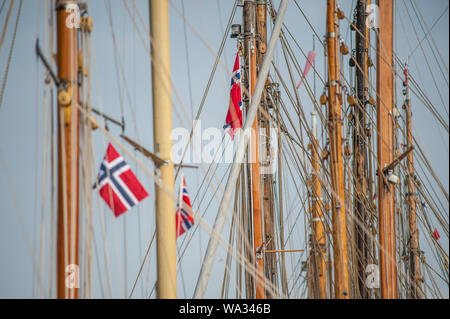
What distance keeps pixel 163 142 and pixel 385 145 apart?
607 cm

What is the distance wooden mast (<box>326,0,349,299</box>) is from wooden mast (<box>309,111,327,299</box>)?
820 millimetres

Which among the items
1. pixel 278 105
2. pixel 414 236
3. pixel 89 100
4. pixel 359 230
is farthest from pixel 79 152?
pixel 414 236

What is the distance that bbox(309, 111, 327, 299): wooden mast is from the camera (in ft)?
58.4

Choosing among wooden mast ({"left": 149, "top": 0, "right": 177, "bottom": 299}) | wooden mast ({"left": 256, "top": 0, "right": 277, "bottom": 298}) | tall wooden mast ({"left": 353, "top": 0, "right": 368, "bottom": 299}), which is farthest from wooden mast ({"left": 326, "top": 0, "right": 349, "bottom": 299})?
tall wooden mast ({"left": 353, "top": 0, "right": 368, "bottom": 299})

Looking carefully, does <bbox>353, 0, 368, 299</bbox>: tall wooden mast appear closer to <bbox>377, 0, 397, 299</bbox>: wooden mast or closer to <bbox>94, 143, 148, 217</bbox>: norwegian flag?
<bbox>377, 0, 397, 299</bbox>: wooden mast

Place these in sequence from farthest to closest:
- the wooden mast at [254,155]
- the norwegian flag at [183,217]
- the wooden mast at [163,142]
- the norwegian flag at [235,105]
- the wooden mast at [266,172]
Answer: the wooden mast at [266,172], the norwegian flag at [235,105], the wooden mast at [254,155], the norwegian flag at [183,217], the wooden mast at [163,142]

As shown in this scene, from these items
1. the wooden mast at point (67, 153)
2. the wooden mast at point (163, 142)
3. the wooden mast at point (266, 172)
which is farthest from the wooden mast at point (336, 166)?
the wooden mast at point (67, 153)

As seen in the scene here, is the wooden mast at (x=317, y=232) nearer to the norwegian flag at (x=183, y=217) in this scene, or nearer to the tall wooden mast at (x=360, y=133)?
the tall wooden mast at (x=360, y=133)

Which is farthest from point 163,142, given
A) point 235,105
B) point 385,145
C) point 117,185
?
point 235,105

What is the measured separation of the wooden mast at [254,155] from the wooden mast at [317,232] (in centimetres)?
126

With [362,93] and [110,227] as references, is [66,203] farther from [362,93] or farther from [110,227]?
[362,93]

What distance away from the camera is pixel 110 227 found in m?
15.4

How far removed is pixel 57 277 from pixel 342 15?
893 cm

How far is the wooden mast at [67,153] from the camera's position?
1079cm
